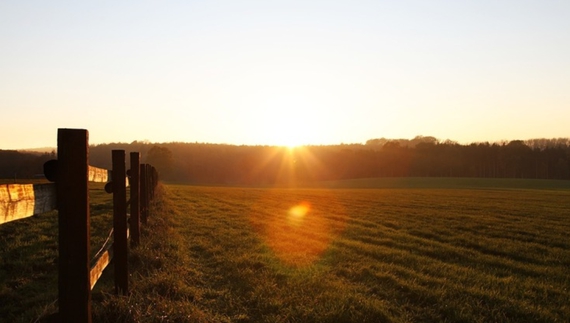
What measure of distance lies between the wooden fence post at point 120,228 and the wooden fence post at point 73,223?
245 centimetres

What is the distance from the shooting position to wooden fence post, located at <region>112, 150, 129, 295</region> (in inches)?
239

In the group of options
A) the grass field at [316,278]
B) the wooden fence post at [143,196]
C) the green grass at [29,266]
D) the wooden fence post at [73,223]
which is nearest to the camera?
the wooden fence post at [73,223]

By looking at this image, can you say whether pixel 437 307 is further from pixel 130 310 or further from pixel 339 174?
pixel 339 174

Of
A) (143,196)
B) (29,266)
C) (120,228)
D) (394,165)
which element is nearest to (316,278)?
(120,228)

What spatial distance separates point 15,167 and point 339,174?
104 m

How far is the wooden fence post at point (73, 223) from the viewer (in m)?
3.54

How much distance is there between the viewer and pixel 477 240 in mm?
14703

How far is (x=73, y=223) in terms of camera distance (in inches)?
141

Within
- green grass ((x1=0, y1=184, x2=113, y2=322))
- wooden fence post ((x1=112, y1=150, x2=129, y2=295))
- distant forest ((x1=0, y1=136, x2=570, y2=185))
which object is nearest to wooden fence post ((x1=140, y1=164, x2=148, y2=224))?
green grass ((x1=0, y1=184, x2=113, y2=322))

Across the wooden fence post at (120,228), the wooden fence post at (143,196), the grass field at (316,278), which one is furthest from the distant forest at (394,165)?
the wooden fence post at (120,228)

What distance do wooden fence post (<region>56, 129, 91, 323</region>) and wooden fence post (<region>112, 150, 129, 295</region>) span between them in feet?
8.05

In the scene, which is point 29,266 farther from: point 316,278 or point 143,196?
point 316,278

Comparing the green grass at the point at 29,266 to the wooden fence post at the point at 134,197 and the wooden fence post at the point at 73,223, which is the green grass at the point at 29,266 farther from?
the wooden fence post at the point at 134,197

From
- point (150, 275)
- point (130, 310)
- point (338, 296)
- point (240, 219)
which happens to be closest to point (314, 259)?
point (338, 296)
